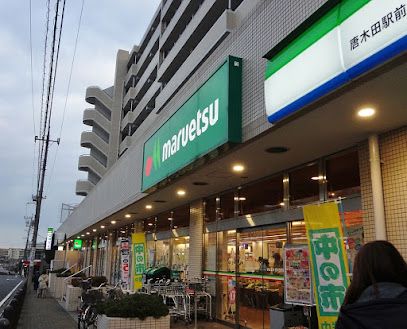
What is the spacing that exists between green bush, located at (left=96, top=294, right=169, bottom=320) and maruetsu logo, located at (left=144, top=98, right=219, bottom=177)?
3.53 m

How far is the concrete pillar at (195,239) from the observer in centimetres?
1402

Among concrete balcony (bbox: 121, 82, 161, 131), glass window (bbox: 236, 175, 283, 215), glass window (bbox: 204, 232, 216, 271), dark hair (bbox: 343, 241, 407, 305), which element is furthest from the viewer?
concrete balcony (bbox: 121, 82, 161, 131)

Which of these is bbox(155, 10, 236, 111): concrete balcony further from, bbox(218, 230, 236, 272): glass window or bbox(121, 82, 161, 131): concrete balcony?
bbox(218, 230, 236, 272): glass window

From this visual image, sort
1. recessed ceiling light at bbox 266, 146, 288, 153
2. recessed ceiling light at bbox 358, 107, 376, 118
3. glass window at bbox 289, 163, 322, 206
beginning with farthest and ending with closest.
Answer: glass window at bbox 289, 163, 322, 206, recessed ceiling light at bbox 266, 146, 288, 153, recessed ceiling light at bbox 358, 107, 376, 118

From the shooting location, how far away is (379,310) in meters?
2.08

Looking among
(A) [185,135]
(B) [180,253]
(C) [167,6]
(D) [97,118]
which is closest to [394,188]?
(A) [185,135]

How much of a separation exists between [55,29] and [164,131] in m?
5.81

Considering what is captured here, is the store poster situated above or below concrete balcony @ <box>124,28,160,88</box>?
below


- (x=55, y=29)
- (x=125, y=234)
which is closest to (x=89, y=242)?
(x=125, y=234)

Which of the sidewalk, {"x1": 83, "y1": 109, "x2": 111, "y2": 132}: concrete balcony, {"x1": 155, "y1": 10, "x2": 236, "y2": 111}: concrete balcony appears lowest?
the sidewalk

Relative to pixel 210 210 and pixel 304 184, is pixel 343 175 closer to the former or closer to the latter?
pixel 304 184

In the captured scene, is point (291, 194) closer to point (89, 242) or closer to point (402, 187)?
point (402, 187)

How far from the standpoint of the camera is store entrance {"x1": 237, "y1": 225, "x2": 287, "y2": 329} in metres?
9.81

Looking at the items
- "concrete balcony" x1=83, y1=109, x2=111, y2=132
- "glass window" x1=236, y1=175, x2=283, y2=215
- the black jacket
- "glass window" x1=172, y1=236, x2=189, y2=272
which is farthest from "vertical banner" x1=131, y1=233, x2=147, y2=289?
"concrete balcony" x1=83, y1=109, x2=111, y2=132
